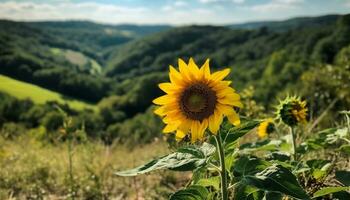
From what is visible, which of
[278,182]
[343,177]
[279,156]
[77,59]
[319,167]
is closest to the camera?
[278,182]

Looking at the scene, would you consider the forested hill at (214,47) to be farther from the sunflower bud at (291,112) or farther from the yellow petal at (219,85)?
the yellow petal at (219,85)

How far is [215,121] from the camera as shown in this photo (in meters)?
2.12

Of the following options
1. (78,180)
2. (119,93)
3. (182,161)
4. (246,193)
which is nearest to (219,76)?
(182,161)

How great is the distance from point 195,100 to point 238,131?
0.78ft

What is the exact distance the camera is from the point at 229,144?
2.23 metres

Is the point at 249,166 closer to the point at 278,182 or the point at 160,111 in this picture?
the point at 278,182

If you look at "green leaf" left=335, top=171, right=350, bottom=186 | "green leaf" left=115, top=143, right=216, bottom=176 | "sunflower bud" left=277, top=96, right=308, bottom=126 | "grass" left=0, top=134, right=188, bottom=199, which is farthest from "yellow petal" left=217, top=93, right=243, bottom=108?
"grass" left=0, top=134, right=188, bottom=199

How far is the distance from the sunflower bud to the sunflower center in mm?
1171

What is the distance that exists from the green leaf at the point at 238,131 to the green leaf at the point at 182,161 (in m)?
0.08

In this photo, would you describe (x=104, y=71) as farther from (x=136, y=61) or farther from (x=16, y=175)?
(x=16, y=175)

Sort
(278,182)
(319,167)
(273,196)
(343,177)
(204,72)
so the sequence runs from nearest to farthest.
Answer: (278,182) → (273,196) → (204,72) → (343,177) → (319,167)

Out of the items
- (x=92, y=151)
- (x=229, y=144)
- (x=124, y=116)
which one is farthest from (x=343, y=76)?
(x=124, y=116)

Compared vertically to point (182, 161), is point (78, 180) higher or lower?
lower

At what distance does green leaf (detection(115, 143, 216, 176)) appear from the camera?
6.72 feet
